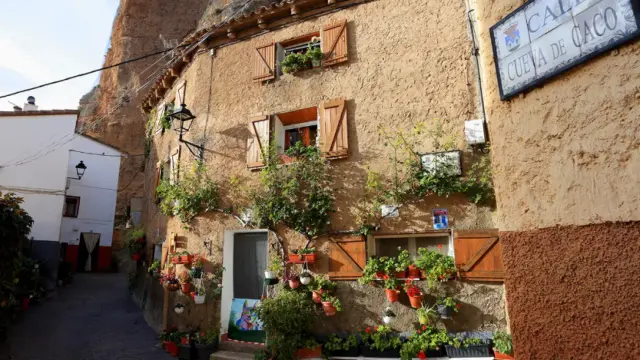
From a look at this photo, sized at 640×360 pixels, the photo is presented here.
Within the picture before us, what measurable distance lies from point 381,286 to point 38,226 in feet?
39.9

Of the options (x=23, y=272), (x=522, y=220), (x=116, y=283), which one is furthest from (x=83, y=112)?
(x=522, y=220)

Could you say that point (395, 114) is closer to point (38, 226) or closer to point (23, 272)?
point (23, 272)

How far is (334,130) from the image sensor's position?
284 inches

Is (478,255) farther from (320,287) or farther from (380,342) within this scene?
(320,287)

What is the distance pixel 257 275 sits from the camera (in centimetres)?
791

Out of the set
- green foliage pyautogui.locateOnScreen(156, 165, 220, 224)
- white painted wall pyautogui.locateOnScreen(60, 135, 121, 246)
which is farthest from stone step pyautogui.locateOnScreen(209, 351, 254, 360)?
white painted wall pyautogui.locateOnScreen(60, 135, 121, 246)

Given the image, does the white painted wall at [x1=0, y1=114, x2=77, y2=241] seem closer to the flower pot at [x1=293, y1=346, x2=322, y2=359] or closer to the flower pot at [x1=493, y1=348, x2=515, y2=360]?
the flower pot at [x1=293, y1=346, x2=322, y2=359]

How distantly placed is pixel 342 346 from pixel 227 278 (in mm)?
2969

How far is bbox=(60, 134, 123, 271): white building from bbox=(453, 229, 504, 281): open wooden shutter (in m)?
17.5

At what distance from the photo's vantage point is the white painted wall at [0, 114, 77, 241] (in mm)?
12648

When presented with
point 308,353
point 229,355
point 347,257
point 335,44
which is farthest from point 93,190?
point 347,257

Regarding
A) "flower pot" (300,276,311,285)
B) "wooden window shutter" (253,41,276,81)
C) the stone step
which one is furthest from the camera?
"wooden window shutter" (253,41,276,81)

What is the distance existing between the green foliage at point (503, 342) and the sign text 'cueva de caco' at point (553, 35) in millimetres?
4014

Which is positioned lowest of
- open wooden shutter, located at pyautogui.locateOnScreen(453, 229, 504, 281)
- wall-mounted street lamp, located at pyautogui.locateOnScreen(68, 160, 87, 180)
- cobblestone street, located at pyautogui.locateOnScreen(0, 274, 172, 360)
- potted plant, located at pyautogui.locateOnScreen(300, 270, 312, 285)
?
cobblestone street, located at pyautogui.locateOnScreen(0, 274, 172, 360)
